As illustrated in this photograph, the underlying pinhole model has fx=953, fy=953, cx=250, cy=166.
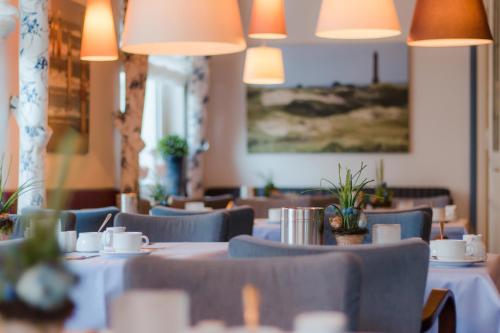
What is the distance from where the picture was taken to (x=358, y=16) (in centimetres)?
439

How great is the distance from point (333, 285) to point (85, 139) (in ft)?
24.7

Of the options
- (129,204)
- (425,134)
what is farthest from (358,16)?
(425,134)

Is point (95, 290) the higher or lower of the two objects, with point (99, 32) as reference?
lower

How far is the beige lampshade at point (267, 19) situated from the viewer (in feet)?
23.3

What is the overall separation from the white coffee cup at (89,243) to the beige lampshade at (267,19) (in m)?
3.37

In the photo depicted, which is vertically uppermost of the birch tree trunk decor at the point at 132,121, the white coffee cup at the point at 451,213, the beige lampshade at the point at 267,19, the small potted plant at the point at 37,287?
the beige lampshade at the point at 267,19

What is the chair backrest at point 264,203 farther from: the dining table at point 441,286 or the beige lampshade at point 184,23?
the beige lampshade at point 184,23

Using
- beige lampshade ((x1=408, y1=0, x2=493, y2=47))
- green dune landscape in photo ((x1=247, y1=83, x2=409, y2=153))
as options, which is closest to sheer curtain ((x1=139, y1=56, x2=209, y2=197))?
green dune landscape in photo ((x1=247, y1=83, x2=409, y2=153))

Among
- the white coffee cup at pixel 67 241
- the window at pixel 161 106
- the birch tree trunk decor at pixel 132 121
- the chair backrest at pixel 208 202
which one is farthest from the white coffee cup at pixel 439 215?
the window at pixel 161 106

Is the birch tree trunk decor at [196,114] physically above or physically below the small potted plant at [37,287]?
above

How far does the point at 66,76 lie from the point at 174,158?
2688 millimetres

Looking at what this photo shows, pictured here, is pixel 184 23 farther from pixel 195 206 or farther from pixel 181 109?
pixel 181 109

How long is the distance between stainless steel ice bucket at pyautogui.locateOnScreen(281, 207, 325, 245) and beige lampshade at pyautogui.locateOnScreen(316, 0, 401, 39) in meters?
0.95

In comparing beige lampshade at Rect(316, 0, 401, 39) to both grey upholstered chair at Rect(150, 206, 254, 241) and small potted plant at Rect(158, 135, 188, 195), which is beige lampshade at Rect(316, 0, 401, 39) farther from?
small potted plant at Rect(158, 135, 188, 195)
